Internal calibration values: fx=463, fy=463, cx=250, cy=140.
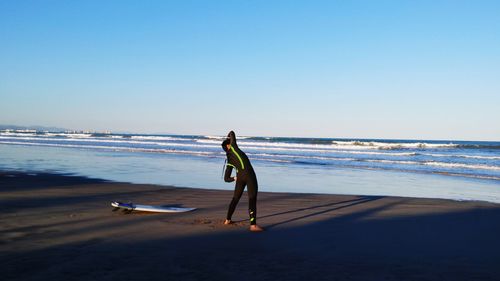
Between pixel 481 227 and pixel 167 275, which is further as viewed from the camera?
pixel 481 227

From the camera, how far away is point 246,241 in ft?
24.8

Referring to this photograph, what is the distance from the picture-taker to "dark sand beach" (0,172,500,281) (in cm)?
579

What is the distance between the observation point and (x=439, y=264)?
20.9ft

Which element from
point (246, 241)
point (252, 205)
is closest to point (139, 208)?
point (252, 205)

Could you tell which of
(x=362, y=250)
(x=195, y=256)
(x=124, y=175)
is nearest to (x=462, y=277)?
(x=362, y=250)

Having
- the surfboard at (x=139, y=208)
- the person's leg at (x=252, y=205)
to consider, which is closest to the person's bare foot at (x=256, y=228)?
the person's leg at (x=252, y=205)

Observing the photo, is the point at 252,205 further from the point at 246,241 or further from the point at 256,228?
the point at 246,241

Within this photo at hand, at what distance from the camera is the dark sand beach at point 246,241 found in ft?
19.0

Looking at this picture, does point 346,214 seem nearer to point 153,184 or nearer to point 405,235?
point 405,235

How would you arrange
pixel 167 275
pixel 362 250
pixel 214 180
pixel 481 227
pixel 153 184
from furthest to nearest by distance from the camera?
1. pixel 214 180
2. pixel 153 184
3. pixel 481 227
4. pixel 362 250
5. pixel 167 275

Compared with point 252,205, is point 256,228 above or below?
below

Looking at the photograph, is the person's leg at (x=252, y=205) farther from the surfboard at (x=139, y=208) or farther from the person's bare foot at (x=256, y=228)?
the surfboard at (x=139, y=208)

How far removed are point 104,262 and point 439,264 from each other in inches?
177

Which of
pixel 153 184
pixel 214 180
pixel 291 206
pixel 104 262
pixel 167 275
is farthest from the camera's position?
pixel 214 180
